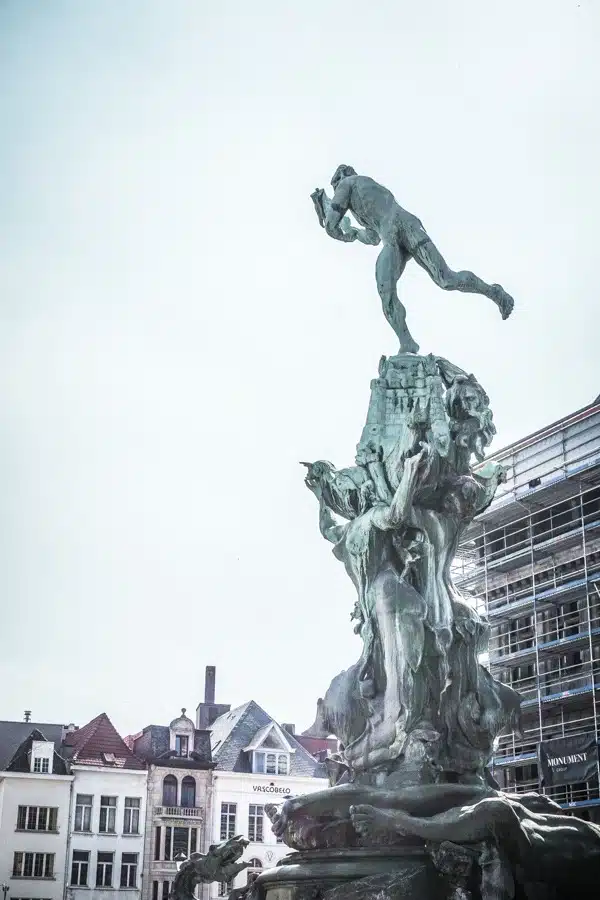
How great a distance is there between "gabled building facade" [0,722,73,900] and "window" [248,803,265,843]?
7.37 m

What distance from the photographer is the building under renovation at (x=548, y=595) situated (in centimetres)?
3559

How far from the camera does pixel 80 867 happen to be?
149ft

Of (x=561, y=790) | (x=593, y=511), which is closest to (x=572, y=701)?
(x=561, y=790)

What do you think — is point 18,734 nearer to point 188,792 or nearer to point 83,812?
point 83,812

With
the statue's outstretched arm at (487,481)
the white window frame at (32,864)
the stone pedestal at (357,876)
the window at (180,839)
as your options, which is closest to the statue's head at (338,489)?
the statue's outstretched arm at (487,481)

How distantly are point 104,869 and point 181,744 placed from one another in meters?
5.86

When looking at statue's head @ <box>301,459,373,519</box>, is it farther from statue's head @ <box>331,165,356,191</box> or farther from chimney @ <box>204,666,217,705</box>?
chimney @ <box>204,666,217,705</box>

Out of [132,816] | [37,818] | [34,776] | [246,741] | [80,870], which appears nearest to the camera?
[80,870]

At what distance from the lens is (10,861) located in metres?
44.8

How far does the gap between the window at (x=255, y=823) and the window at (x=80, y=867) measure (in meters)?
6.45

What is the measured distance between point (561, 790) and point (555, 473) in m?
10.00

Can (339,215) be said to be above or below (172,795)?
above

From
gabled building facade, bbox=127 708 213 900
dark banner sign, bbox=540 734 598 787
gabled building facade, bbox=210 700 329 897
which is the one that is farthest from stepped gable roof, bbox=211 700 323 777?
dark banner sign, bbox=540 734 598 787

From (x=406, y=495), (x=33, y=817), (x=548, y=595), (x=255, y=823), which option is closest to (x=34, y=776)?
(x=33, y=817)
